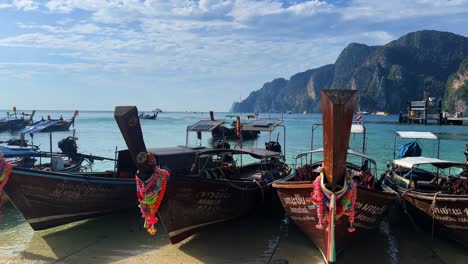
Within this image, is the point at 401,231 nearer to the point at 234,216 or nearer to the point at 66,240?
the point at 234,216

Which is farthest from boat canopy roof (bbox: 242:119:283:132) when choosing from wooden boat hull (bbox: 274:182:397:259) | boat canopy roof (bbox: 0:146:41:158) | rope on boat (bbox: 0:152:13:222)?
rope on boat (bbox: 0:152:13:222)

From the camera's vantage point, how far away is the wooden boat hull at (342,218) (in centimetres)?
852

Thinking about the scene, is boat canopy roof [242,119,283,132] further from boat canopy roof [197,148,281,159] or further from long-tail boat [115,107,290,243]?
long-tail boat [115,107,290,243]

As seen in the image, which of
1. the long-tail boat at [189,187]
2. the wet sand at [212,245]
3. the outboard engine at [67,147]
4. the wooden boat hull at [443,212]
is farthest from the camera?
the outboard engine at [67,147]

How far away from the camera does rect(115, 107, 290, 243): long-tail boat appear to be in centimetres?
851

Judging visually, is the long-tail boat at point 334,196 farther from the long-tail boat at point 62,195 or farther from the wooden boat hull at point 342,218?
the long-tail boat at point 62,195

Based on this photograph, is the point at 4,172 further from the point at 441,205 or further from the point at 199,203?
the point at 441,205

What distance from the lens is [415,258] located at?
31.2 ft

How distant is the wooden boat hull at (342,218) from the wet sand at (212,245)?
60 centimetres

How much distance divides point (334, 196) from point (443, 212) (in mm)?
3957

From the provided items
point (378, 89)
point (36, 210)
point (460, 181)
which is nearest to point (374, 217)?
point (460, 181)

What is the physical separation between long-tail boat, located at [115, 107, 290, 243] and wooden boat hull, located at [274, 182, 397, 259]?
1.87m

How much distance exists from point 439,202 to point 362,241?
84.9 inches

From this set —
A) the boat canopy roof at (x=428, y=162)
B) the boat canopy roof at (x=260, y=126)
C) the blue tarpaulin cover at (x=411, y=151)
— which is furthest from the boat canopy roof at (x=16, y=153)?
the blue tarpaulin cover at (x=411, y=151)
